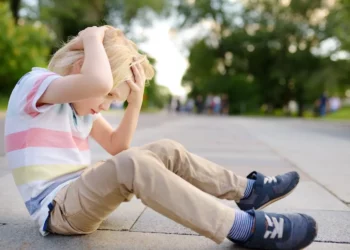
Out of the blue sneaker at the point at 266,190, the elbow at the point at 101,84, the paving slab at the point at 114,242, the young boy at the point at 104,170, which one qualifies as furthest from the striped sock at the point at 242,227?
the elbow at the point at 101,84

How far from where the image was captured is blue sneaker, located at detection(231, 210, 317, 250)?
1.90 meters

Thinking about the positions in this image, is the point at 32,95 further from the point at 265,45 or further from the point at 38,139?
A: the point at 265,45

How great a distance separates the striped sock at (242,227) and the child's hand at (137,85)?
0.87 metres

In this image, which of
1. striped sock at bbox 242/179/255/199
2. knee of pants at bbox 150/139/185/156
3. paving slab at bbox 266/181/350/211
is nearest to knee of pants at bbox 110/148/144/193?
knee of pants at bbox 150/139/185/156

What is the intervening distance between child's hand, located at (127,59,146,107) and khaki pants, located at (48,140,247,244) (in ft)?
1.24

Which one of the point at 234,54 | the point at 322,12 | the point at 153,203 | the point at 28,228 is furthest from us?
the point at 234,54

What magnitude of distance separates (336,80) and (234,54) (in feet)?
31.2

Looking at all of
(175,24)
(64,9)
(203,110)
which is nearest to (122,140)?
(64,9)

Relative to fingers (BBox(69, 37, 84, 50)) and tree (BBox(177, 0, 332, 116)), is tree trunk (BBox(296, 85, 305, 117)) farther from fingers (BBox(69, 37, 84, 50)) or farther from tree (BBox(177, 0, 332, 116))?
fingers (BBox(69, 37, 84, 50))

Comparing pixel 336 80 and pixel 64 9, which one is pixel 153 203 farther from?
pixel 336 80

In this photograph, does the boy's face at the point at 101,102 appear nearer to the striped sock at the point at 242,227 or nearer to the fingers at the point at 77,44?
the fingers at the point at 77,44

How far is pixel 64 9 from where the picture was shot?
104ft

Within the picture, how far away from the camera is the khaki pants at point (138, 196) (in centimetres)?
187

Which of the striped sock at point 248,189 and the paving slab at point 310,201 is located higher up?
the striped sock at point 248,189
